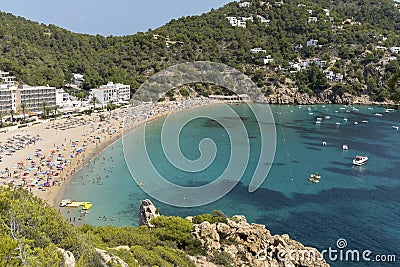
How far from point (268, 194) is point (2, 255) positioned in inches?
674

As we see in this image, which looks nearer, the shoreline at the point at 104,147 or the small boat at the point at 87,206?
the small boat at the point at 87,206

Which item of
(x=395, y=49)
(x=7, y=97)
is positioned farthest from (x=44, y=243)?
(x=395, y=49)

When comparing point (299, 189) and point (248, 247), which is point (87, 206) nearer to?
point (248, 247)

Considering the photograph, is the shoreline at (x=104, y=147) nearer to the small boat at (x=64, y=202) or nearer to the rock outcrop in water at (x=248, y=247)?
the small boat at (x=64, y=202)

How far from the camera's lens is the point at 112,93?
48062 millimetres

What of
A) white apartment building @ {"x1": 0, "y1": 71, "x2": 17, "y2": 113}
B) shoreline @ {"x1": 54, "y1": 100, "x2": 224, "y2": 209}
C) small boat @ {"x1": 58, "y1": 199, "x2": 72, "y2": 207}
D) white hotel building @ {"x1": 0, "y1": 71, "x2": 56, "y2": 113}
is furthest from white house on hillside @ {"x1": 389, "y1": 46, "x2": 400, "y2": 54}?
small boat @ {"x1": 58, "y1": 199, "x2": 72, "y2": 207}

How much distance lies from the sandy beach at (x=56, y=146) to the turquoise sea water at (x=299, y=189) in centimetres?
108

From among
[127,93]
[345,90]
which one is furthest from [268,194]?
[345,90]

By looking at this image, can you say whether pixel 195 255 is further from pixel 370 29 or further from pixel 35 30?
pixel 370 29

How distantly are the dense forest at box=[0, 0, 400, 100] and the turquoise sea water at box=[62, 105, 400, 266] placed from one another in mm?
23934

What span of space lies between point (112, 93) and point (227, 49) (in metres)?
28.4

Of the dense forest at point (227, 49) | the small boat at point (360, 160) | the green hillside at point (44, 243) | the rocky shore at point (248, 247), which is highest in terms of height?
the dense forest at point (227, 49)

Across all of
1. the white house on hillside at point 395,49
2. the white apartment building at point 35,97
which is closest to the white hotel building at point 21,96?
the white apartment building at point 35,97

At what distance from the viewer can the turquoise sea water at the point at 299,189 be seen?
16.3 metres
